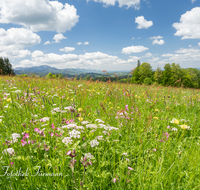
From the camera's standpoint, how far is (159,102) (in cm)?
482

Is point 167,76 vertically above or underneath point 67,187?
above

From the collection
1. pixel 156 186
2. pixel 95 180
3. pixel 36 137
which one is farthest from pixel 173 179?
pixel 36 137

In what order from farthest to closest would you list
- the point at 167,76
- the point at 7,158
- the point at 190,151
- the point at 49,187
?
1. the point at 167,76
2. the point at 190,151
3. the point at 7,158
4. the point at 49,187

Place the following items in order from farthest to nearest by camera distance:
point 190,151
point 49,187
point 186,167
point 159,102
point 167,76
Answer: point 167,76 → point 159,102 → point 190,151 → point 186,167 → point 49,187

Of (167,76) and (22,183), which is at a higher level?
(167,76)

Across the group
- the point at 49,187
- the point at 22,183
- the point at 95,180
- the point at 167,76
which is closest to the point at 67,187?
the point at 49,187

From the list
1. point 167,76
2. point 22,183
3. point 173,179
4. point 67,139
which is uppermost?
point 167,76

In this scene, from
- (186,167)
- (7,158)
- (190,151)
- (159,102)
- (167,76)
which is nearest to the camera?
(7,158)

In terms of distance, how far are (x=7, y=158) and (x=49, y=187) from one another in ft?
1.95

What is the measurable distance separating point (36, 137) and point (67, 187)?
0.83 metres

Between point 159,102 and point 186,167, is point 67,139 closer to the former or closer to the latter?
point 186,167

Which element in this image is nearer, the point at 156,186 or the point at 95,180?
the point at 156,186

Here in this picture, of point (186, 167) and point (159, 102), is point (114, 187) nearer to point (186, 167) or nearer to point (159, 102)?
point (186, 167)

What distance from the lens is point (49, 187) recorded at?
1252 millimetres
